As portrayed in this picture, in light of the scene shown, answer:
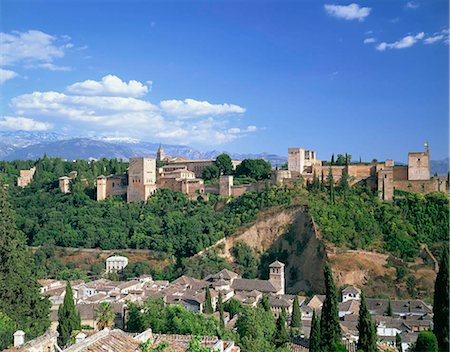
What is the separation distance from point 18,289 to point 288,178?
33.1 meters

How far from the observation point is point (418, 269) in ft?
129

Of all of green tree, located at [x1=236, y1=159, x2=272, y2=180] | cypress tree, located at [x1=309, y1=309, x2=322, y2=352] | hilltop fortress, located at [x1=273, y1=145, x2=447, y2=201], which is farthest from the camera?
green tree, located at [x1=236, y1=159, x2=272, y2=180]

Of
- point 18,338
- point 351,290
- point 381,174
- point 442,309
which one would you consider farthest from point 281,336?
point 381,174

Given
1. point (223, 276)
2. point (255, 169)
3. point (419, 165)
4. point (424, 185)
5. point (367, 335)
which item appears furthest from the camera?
point (255, 169)

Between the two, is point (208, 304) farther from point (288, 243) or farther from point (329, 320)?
point (288, 243)

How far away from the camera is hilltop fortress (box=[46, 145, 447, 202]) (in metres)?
47.1

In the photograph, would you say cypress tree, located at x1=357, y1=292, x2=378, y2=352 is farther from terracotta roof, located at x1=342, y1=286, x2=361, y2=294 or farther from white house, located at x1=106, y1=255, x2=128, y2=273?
white house, located at x1=106, y1=255, x2=128, y2=273

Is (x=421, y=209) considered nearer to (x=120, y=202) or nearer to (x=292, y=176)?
(x=292, y=176)

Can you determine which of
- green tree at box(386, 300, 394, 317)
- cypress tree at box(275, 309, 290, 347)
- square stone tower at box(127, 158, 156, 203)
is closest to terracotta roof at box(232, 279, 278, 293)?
green tree at box(386, 300, 394, 317)

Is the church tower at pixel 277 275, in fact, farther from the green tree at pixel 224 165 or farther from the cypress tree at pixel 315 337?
the green tree at pixel 224 165

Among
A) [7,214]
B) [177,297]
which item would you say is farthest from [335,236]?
[7,214]

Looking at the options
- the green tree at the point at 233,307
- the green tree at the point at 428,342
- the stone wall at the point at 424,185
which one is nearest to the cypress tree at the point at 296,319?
the green tree at the point at 233,307

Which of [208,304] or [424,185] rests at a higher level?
[424,185]

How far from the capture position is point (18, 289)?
65.8 ft
